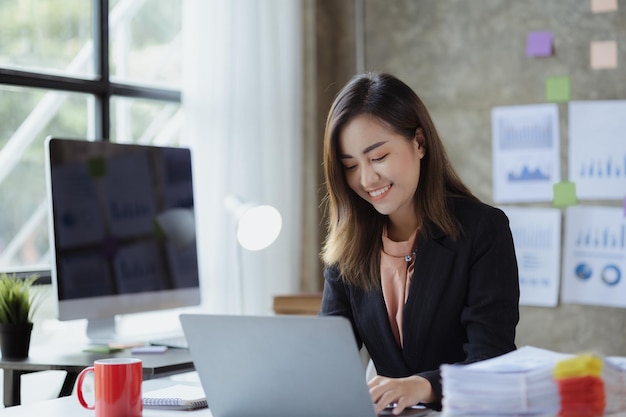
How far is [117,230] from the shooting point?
8.72 feet

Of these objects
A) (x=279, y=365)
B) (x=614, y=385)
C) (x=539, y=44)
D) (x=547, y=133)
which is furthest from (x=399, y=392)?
(x=539, y=44)

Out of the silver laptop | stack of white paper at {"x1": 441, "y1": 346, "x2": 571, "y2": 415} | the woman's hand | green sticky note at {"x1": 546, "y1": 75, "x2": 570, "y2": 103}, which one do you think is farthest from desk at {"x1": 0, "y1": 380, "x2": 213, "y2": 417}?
green sticky note at {"x1": 546, "y1": 75, "x2": 570, "y2": 103}

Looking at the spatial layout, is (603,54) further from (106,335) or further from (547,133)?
(106,335)

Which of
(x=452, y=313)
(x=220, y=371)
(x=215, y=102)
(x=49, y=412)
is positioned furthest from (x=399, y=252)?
(x=215, y=102)

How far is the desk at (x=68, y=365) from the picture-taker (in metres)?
2.30

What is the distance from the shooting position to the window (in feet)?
10.2

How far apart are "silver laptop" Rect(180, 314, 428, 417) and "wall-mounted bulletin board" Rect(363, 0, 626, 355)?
243 cm

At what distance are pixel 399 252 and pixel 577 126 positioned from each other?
1866 mm

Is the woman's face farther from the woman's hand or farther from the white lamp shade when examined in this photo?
the white lamp shade

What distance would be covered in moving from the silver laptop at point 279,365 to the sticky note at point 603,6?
267cm

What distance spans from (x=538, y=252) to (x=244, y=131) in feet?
4.28

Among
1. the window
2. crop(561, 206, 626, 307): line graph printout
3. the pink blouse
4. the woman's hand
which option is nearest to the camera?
the woman's hand

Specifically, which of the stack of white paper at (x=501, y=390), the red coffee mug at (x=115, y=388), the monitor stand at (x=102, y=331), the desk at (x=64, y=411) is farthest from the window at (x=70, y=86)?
the stack of white paper at (x=501, y=390)

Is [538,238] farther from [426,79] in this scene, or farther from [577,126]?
[426,79]
